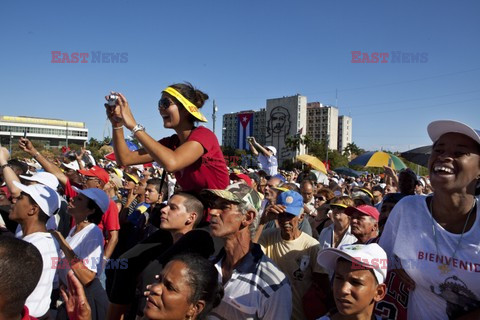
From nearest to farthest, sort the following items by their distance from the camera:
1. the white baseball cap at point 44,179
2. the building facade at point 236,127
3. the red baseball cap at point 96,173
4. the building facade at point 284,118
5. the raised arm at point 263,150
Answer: the white baseball cap at point 44,179 → the red baseball cap at point 96,173 → the raised arm at point 263,150 → the building facade at point 284,118 → the building facade at point 236,127

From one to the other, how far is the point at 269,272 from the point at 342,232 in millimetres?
2229

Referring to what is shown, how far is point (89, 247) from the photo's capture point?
3.68m

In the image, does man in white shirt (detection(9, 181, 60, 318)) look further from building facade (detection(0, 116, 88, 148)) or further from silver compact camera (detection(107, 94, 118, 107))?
building facade (detection(0, 116, 88, 148))

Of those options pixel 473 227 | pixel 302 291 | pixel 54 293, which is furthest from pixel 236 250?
pixel 54 293

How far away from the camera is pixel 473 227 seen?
192 centimetres

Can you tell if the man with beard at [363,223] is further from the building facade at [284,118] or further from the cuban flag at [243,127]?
the building facade at [284,118]

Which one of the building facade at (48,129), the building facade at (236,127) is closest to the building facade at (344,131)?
the building facade at (236,127)

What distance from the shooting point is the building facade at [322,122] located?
441 ft

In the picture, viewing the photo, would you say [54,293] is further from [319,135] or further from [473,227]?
[319,135]

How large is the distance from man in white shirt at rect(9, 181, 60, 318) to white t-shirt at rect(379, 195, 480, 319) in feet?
8.50

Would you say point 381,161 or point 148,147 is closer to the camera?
point 148,147

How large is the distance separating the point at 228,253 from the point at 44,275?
4.88 ft

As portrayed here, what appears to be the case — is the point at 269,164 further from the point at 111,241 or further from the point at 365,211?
the point at 365,211

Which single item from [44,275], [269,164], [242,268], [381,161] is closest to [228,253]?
[242,268]
